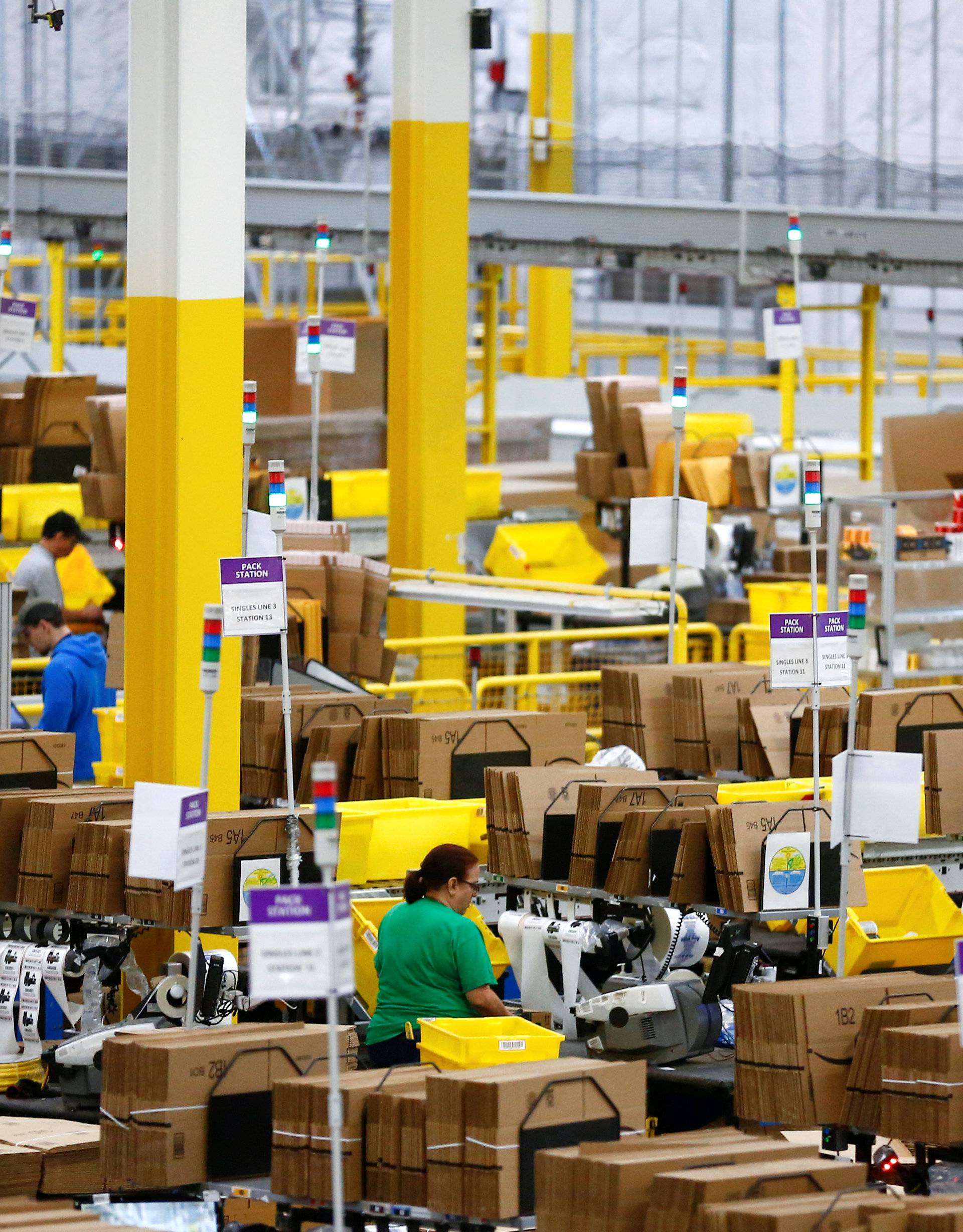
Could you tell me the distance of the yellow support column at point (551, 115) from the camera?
25422 mm

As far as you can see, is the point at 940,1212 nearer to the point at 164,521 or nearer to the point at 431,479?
the point at 164,521

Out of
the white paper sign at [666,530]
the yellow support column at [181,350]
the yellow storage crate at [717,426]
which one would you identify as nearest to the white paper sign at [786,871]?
the yellow support column at [181,350]

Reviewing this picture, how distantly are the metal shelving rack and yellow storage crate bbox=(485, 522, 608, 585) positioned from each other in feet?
11.4

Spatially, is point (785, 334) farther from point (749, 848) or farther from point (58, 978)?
point (58, 978)

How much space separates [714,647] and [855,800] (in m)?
5.53

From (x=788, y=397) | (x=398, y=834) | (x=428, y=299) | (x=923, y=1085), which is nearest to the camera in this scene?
(x=923, y=1085)

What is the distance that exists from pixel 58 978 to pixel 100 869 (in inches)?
15.6

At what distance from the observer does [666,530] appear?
1141cm

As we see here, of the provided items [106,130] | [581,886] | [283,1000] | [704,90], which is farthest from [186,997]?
[704,90]

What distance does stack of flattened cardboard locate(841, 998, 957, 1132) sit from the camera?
662cm

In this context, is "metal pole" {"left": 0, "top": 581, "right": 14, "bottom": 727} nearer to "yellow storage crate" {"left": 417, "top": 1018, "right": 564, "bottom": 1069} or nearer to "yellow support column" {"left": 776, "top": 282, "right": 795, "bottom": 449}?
"yellow storage crate" {"left": 417, "top": 1018, "right": 564, "bottom": 1069}

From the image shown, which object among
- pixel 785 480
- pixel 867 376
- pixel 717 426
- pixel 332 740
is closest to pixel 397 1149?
pixel 332 740

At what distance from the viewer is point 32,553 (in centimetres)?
1308

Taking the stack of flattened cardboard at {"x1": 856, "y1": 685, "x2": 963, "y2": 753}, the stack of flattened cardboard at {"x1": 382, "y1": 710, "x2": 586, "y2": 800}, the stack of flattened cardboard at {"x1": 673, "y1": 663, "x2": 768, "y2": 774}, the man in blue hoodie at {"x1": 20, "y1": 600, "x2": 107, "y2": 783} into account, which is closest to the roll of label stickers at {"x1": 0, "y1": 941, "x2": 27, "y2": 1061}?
the stack of flattened cardboard at {"x1": 382, "y1": 710, "x2": 586, "y2": 800}
